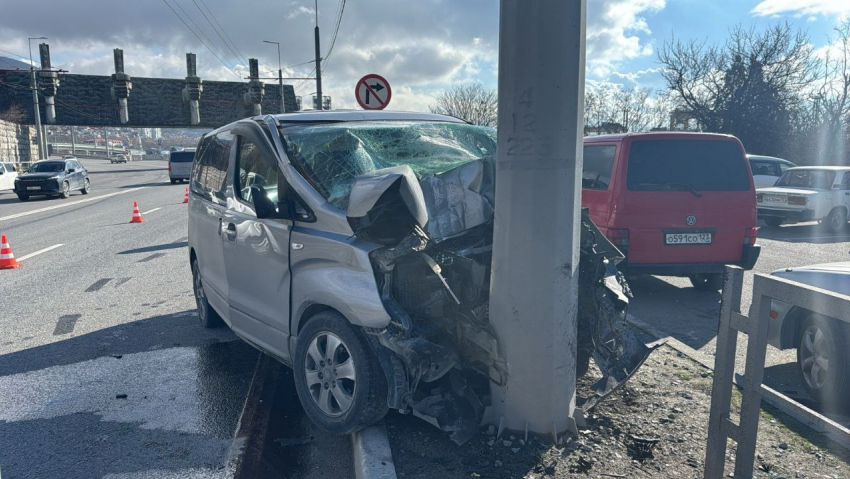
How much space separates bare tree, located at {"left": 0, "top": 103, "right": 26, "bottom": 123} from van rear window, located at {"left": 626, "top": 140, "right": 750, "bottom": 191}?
5140cm

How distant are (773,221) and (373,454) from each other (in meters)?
14.4

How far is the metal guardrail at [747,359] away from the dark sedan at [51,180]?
26.7 meters

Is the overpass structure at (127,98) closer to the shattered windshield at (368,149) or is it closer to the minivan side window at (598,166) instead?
the minivan side window at (598,166)

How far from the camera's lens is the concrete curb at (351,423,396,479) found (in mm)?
3109

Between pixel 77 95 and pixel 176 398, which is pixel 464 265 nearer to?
pixel 176 398

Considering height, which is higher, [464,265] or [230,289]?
[464,265]

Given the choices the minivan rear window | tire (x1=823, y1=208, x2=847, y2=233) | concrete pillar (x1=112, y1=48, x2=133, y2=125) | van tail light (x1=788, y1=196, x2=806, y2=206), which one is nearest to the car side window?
van tail light (x1=788, y1=196, x2=806, y2=206)

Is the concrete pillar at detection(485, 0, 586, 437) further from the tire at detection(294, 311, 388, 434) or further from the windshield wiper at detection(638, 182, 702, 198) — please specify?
the windshield wiper at detection(638, 182, 702, 198)

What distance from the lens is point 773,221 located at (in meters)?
14.7

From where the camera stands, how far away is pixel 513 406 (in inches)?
133

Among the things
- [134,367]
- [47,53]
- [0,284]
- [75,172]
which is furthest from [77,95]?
[134,367]

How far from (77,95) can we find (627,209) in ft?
189

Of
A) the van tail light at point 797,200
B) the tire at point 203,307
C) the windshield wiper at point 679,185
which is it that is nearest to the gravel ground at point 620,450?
the tire at point 203,307

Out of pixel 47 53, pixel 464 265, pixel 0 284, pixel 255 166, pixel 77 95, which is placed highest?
pixel 47 53
